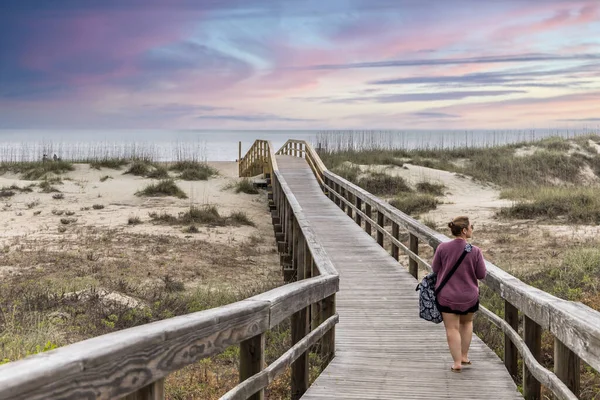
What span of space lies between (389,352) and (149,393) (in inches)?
166

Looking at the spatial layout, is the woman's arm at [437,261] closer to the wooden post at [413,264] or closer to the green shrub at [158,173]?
the wooden post at [413,264]

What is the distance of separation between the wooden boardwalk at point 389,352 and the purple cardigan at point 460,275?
2.13ft

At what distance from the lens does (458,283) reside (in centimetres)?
559

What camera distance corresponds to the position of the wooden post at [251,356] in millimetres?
3654

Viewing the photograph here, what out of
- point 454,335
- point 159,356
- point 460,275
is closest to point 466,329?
point 454,335

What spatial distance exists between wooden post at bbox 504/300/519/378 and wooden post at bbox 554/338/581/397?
1590mm

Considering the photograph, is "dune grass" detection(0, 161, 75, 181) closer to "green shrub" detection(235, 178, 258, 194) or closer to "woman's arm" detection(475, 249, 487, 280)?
"green shrub" detection(235, 178, 258, 194)

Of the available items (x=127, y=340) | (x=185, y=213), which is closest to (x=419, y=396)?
(x=127, y=340)

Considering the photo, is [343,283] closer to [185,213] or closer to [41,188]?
[185,213]

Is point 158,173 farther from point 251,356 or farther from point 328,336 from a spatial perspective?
point 251,356

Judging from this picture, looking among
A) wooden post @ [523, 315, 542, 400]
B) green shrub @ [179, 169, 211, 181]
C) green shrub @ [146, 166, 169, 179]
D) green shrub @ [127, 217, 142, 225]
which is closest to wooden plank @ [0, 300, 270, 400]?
wooden post @ [523, 315, 542, 400]

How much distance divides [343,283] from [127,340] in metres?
7.01

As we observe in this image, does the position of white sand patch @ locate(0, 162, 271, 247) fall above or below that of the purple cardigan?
below

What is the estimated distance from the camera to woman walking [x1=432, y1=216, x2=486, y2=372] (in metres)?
5.55
